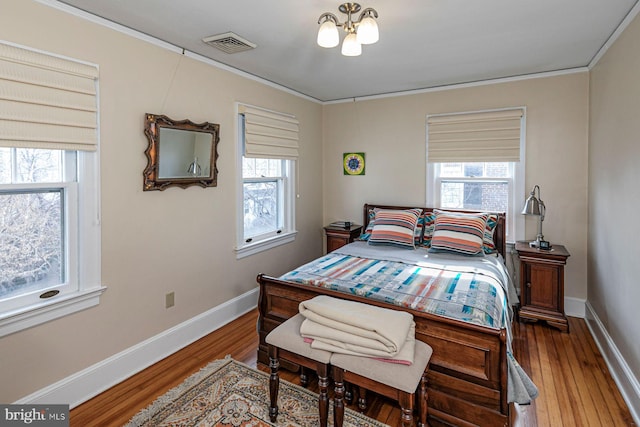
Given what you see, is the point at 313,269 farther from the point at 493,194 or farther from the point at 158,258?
the point at 493,194

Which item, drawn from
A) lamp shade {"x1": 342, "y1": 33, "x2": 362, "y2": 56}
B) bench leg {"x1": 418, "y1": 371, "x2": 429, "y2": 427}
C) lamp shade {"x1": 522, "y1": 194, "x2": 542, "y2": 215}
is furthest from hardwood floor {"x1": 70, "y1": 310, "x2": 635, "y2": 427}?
lamp shade {"x1": 342, "y1": 33, "x2": 362, "y2": 56}

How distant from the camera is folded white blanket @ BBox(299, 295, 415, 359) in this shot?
169 cm

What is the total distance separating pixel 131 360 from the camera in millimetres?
2447

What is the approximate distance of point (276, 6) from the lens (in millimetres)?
2074

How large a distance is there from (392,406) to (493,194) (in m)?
2.53

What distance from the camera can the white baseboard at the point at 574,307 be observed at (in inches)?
134

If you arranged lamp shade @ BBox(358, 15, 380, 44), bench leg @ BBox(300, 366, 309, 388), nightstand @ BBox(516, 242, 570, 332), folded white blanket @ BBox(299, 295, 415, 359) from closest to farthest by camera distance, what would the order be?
folded white blanket @ BBox(299, 295, 415, 359)
lamp shade @ BBox(358, 15, 380, 44)
bench leg @ BBox(300, 366, 309, 388)
nightstand @ BBox(516, 242, 570, 332)

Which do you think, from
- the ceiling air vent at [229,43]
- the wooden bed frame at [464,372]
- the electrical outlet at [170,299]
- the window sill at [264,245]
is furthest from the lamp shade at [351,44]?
the electrical outlet at [170,299]

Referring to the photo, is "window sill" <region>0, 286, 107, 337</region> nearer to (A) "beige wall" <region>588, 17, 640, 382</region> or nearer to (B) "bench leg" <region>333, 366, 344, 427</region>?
(B) "bench leg" <region>333, 366, 344, 427</region>

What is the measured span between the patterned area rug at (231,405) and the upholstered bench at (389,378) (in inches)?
12.8

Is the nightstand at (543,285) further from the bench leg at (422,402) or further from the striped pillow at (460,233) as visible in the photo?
the bench leg at (422,402)

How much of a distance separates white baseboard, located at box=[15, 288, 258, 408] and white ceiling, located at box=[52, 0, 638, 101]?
7.24 ft

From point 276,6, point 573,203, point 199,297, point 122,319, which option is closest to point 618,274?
point 573,203

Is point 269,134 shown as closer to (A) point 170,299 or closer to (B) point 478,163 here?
(A) point 170,299
